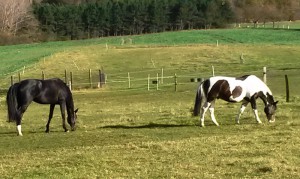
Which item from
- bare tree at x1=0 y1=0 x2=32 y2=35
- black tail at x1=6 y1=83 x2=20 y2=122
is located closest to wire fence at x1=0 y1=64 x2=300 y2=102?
black tail at x1=6 y1=83 x2=20 y2=122

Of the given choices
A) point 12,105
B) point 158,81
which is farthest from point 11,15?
point 12,105

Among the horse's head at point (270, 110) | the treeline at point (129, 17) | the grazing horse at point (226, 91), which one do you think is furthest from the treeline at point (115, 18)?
the horse's head at point (270, 110)

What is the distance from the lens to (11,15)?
10694 cm

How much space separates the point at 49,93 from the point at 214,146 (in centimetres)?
681

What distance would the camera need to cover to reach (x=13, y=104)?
55.8 feet

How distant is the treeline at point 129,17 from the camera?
11312 cm

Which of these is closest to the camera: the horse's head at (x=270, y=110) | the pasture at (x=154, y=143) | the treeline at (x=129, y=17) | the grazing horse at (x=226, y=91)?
the pasture at (x=154, y=143)

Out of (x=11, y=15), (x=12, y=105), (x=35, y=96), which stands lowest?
(x=12, y=105)

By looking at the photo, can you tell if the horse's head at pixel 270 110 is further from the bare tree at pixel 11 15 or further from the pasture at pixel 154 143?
the bare tree at pixel 11 15

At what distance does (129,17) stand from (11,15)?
24356 millimetres

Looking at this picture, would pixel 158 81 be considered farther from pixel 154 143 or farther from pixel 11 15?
pixel 11 15

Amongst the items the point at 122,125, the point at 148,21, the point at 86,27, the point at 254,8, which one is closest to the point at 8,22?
the point at 86,27

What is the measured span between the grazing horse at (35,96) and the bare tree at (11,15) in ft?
302

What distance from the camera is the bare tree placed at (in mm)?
106562
